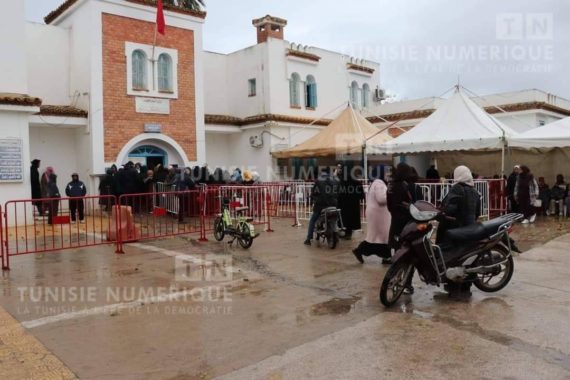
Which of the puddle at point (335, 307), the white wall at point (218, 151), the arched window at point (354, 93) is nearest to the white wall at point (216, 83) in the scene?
the white wall at point (218, 151)

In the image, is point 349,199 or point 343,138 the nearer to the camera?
point 349,199

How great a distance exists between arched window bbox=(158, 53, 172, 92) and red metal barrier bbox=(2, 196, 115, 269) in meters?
5.17

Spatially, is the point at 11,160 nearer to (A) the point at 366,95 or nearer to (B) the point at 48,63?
(B) the point at 48,63

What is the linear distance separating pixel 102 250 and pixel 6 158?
6.28 metres

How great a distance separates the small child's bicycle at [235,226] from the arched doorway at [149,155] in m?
7.80

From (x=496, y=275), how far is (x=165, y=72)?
1453 centimetres

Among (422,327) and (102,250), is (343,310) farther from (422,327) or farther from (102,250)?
(102,250)

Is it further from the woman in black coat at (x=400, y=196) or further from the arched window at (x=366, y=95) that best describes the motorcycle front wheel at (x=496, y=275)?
the arched window at (x=366, y=95)

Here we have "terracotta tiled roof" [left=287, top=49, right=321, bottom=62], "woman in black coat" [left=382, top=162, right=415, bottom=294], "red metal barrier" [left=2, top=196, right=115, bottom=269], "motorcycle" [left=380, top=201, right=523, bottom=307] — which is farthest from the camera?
"terracotta tiled roof" [left=287, top=49, right=321, bottom=62]

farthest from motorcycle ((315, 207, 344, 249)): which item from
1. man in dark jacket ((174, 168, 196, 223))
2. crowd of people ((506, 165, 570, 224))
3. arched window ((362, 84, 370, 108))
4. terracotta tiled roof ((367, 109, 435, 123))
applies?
arched window ((362, 84, 370, 108))

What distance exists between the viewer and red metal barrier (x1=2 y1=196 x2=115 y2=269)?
29.5 ft

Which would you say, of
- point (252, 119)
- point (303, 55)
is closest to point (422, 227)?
point (252, 119)

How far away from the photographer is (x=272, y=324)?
507 centimetres

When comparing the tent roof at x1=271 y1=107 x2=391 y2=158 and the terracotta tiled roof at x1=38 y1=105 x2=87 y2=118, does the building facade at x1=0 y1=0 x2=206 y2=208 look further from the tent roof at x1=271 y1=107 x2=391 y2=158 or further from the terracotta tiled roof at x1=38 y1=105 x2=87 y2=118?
the tent roof at x1=271 y1=107 x2=391 y2=158
